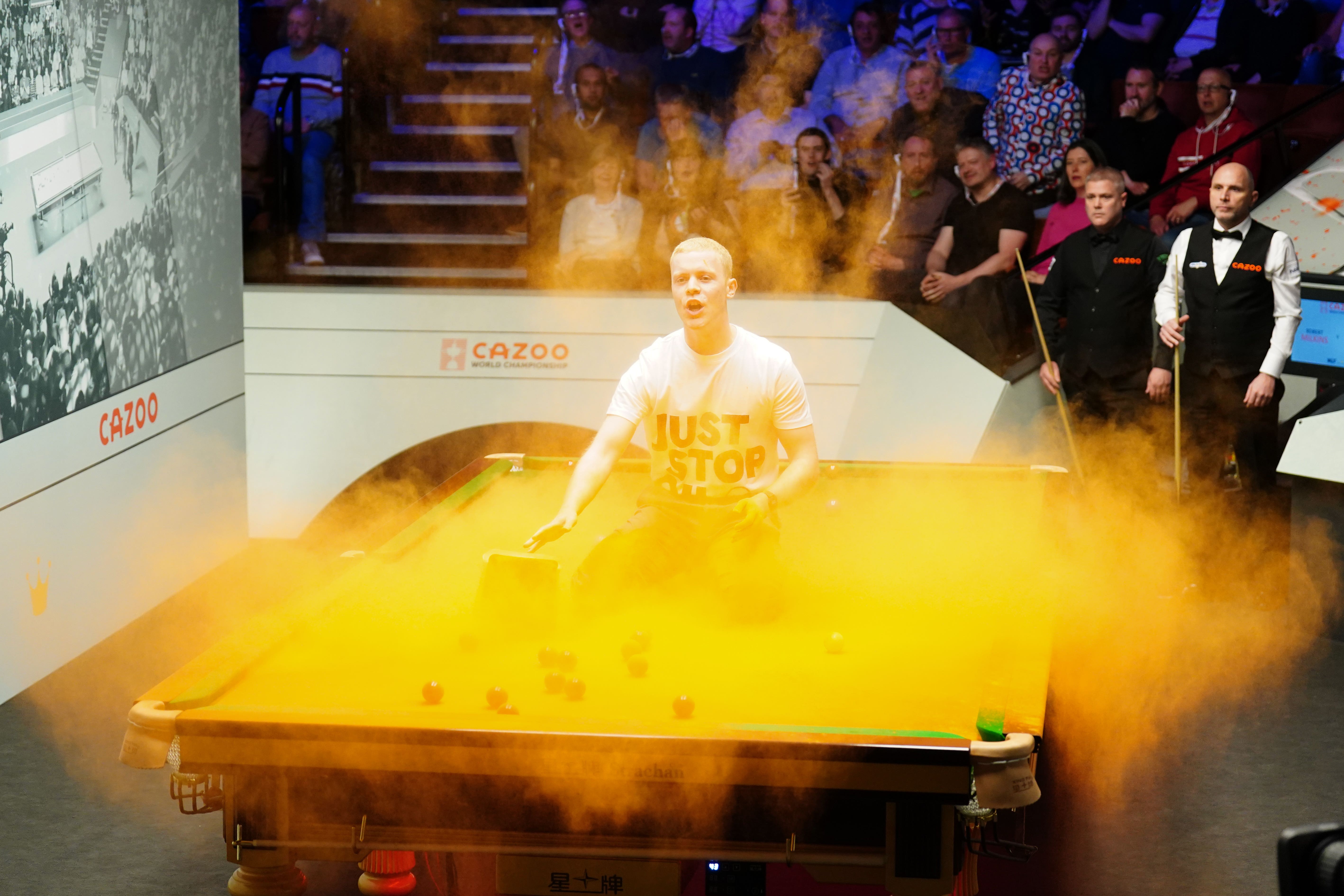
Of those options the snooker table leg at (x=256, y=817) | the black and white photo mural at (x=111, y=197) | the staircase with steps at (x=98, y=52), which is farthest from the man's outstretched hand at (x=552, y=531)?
the staircase with steps at (x=98, y=52)

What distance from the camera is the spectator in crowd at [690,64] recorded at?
6316mm

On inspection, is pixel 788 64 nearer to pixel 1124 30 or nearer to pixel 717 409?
pixel 1124 30

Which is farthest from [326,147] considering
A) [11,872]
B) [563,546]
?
[11,872]

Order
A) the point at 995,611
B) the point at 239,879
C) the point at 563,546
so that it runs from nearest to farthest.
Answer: the point at 239,879
the point at 995,611
the point at 563,546

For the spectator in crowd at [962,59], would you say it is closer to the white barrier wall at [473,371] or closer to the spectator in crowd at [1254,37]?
the spectator in crowd at [1254,37]

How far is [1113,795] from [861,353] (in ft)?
8.33

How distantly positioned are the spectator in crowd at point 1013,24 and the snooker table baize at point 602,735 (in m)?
3.94

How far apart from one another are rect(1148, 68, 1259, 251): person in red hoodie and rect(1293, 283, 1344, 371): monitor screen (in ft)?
1.79

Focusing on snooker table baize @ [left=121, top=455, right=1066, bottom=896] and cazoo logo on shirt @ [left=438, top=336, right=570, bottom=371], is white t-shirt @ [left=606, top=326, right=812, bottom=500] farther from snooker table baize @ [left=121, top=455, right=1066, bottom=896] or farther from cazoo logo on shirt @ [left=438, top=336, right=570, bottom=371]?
cazoo logo on shirt @ [left=438, top=336, right=570, bottom=371]

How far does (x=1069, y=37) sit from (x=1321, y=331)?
66.3 inches

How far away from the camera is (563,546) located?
140 inches

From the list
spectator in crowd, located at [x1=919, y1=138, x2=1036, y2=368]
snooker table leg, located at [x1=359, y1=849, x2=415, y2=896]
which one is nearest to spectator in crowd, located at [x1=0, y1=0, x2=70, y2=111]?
snooker table leg, located at [x1=359, y1=849, x2=415, y2=896]

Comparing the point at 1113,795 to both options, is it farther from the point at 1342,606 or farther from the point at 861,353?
the point at 861,353

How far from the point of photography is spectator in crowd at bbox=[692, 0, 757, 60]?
6.38m
